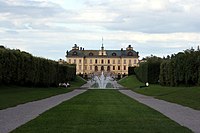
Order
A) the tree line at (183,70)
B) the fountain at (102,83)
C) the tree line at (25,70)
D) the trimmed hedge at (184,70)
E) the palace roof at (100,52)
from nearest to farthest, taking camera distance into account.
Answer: the tree line at (25,70) < the trimmed hedge at (184,70) < the tree line at (183,70) < the fountain at (102,83) < the palace roof at (100,52)

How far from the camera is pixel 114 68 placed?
195375 mm

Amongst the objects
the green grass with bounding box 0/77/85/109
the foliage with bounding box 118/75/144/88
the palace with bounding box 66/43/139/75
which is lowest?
the green grass with bounding box 0/77/85/109

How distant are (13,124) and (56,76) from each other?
53.6 metres

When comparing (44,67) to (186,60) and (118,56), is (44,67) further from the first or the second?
(118,56)

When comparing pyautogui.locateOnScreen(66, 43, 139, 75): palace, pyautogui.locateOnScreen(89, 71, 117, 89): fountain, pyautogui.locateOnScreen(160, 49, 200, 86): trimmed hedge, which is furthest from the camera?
pyautogui.locateOnScreen(66, 43, 139, 75): palace

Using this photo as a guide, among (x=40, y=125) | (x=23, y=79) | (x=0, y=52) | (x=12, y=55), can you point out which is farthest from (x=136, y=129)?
(x=23, y=79)

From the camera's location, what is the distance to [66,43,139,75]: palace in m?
190

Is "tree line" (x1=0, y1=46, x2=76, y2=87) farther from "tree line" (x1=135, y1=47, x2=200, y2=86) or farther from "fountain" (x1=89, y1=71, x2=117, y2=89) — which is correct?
"tree line" (x1=135, y1=47, x2=200, y2=86)

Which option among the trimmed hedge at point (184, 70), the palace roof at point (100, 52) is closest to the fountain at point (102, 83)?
the trimmed hedge at point (184, 70)

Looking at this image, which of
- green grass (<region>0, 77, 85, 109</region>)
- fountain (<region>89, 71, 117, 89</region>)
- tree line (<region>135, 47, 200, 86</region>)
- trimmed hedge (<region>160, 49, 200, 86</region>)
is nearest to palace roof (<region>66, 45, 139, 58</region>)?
fountain (<region>89, 71, 117, 89</region>)

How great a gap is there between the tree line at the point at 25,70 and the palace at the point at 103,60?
392 ft

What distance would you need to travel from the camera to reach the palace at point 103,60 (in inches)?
7466

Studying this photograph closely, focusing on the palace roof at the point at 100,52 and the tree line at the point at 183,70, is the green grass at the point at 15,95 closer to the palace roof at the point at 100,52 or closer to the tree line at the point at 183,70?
the tree line at the point at 183,70

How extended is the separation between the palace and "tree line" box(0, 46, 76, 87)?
11946 cm
